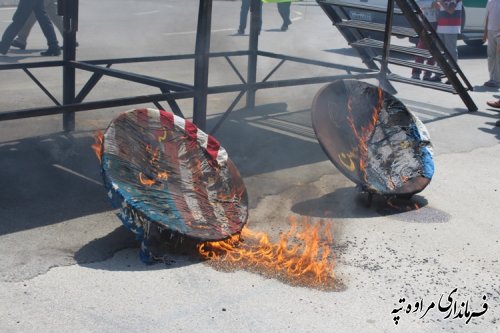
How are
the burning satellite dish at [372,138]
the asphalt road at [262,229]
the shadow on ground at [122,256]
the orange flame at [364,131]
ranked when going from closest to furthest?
the asphalt road at [262,229] < the shadow on ground at [122,256] < the burning satellite dish at [372,138] < the orange flame at [364,131]

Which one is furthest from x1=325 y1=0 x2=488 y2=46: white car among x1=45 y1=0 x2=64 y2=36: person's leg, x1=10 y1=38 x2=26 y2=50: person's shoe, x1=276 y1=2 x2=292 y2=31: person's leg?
x1=10 y1=38 x2=26 y2=50: person's shoe

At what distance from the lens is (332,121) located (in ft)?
20.5

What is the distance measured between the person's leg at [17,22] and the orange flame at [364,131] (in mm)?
7439

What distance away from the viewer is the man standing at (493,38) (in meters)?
11.4

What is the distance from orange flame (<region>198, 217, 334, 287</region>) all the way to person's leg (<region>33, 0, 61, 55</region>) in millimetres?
7896

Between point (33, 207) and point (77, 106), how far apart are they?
0.81 m

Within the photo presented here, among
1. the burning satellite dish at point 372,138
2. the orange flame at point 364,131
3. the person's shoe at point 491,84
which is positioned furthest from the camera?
the person's shoe at point 491,84

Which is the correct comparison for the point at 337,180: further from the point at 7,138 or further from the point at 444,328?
the point at 7,138

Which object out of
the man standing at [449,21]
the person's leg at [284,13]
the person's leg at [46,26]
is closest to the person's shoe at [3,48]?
the person's leg at [46,26]

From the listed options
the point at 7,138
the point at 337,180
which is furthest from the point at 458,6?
the point at 7,138

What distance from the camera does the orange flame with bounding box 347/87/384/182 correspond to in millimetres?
6172

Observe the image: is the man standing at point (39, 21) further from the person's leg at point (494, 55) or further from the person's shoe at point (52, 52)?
the person's leg at point (494, 55)

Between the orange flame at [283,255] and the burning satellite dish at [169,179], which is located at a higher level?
the burning satellite dish at [169,179]

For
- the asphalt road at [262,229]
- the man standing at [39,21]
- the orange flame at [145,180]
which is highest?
the man standing at [39,21]
